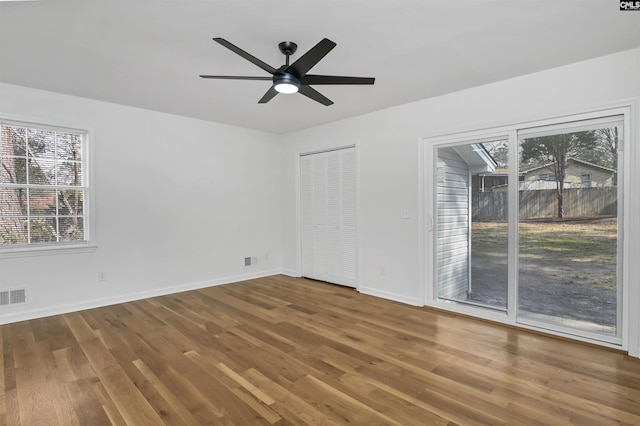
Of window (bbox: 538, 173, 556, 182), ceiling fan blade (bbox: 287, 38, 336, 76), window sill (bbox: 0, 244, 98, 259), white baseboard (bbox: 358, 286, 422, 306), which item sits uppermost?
ceiling fan blade (bbox: 287, 38, 336, 76)

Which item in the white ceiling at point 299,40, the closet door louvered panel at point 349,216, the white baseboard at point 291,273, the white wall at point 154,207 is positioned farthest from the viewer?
the white baseboard at point 291,273

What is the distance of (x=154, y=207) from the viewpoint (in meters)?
4.60

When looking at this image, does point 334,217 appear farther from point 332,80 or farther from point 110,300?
point 110,300

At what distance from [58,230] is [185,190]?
161 centimetres

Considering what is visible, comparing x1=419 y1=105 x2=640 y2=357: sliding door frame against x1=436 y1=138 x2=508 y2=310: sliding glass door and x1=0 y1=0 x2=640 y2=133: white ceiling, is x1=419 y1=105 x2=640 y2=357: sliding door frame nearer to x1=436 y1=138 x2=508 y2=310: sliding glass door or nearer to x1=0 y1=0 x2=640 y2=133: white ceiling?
x1=436 y1=138 x2=508 y2=310: sliding glass door

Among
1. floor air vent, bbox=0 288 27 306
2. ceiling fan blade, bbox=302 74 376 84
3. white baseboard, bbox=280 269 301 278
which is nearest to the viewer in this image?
ceiling fan blade, bbox=302 74 376 84

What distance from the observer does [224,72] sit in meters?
3.21

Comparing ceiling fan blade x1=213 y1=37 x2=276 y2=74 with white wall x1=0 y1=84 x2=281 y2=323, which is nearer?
ceiling fan blade x1=213 y1=37 x2=276 y2=74

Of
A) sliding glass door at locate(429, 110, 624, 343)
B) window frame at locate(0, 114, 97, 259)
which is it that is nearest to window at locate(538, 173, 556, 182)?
sliding glass door at locate(429, 110, 624, 343)

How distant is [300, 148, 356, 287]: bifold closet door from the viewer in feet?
16.6

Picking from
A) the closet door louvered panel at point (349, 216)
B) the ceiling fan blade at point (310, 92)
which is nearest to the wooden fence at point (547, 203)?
the closet door louvered panel at point (349, 216)

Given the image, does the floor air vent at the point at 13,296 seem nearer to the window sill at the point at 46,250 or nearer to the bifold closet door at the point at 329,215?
the window sill at the point at 46,250

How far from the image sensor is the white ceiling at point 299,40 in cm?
220

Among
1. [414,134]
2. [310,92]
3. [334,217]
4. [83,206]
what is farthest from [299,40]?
[83,206]
